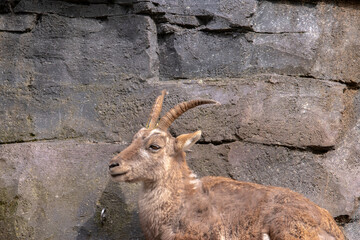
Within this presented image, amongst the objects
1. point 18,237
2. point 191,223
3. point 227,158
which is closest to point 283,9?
point 227,158

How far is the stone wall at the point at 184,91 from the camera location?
729 centimetres

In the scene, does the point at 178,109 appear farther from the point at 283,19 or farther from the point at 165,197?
the point at 283,19

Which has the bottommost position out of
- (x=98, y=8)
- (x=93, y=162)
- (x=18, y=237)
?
(x=18, y=237)

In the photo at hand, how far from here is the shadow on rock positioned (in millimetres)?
6992

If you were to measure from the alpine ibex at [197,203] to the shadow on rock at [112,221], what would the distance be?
76 cm

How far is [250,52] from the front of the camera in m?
7.86

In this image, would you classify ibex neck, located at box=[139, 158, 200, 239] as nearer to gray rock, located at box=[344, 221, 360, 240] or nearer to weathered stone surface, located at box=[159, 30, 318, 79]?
weathered stone surface, located at box=[159, 30, 318, 79]

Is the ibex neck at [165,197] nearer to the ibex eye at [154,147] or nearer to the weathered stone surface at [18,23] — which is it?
the ibex eye at [154,147]

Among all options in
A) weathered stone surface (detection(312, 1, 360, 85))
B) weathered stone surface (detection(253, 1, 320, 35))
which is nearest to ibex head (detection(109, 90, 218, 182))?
weathered stone surface (detection(253, 1, 320, 35))

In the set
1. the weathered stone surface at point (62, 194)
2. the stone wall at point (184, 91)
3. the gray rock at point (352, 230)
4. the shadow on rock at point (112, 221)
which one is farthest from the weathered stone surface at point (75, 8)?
the gray rock at point (352, 230)

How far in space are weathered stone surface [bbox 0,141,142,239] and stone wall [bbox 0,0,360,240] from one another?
2 cm

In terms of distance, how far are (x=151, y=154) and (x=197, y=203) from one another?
2.60ft

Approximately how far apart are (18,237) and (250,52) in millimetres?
4109

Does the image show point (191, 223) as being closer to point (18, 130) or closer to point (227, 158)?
point (227, 158)
